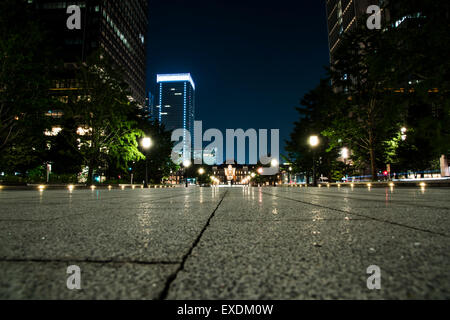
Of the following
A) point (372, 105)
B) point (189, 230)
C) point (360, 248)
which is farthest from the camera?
point (372, 105)

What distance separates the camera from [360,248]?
3.39 ft

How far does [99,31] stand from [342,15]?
2881 inches

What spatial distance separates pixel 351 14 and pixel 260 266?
79589 mm

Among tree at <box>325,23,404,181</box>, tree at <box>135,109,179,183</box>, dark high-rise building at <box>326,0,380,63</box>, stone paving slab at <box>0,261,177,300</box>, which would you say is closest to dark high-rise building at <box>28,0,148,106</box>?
tree at <box>135,109,179,183</box>

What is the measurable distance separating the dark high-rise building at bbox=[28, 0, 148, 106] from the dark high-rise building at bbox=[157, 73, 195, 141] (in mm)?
89685

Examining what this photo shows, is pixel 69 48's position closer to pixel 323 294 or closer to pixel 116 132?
pixel 116 132

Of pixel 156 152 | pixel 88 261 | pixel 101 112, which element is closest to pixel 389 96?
pixel 88 261

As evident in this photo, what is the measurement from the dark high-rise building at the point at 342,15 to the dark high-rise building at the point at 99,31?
6320 centimetres

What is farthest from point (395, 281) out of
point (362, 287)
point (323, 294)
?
point (323, 294)

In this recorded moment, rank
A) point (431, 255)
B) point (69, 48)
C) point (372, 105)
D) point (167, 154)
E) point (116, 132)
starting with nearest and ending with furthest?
1. point (431, 255)
2. point (372, 105)
3. point (116, 132)
4. point (167, 154)
5. point (69, 48)

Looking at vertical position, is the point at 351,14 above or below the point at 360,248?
above

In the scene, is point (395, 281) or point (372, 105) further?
point (372, 105)

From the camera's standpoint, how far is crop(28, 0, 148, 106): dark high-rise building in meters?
71.8

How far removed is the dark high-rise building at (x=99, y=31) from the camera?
7181 cm
